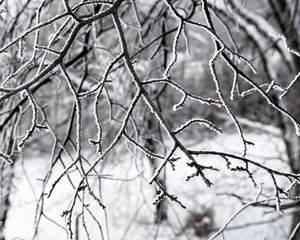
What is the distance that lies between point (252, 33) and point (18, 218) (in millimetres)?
5506

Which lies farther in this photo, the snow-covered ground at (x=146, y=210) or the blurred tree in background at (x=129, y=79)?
the snow-covered ground at (x=146, y=210)

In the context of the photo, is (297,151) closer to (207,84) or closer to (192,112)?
(192,112)

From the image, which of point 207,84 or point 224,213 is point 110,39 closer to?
point 224,213

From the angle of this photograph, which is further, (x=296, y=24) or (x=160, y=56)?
(x=296, y=24)

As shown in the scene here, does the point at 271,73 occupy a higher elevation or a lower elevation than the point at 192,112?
lower

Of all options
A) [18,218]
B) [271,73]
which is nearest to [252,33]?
[271,73]

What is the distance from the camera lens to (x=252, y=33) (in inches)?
220

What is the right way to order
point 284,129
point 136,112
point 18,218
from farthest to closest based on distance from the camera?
point 18,218, point 284,129, point 136,112

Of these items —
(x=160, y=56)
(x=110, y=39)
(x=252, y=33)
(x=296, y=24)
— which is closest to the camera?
(x=160, y=56)

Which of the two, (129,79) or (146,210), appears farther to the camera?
(146,210)

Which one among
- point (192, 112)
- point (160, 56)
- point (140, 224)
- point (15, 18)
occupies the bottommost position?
point (15, 18)

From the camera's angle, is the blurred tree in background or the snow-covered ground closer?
the blurred tree in background

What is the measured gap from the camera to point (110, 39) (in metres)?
5.95

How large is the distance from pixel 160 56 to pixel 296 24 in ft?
6.90
